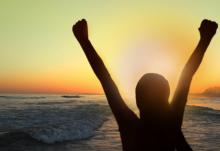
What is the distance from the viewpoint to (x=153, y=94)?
177 centimetres

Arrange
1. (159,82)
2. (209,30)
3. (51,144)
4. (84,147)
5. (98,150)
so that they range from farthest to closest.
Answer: (51,144)
(84,147)
(98,150)
(209,30)
(159,82)

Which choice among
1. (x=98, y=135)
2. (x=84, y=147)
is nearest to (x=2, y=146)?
(x=84, y=147)

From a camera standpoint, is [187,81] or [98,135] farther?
[98,135]

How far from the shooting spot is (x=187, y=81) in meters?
1.84

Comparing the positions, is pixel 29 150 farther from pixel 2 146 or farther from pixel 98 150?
pixel 98 150

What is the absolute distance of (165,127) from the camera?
1769 millimetres

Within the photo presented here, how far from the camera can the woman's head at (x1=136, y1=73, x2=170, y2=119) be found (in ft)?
5.78

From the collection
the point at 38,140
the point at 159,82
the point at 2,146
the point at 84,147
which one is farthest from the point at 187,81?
the point at 38,140

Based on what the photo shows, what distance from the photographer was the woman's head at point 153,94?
1762 mm

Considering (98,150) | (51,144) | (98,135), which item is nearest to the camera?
(98,150)

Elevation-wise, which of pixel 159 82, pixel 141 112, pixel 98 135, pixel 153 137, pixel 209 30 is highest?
pixel 209 30

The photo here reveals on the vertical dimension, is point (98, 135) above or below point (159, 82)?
below

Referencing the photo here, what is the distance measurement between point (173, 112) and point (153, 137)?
0.15 metres

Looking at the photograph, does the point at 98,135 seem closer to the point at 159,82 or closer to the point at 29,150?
the point at 29,150
